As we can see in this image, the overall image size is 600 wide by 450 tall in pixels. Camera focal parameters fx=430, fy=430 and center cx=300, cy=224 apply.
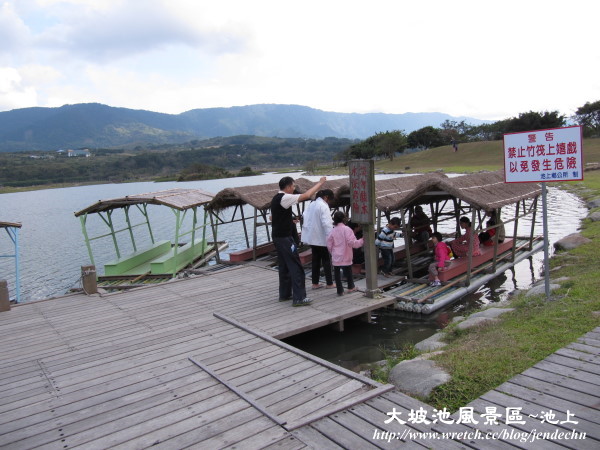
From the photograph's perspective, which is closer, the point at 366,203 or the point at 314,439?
the point at 314,439

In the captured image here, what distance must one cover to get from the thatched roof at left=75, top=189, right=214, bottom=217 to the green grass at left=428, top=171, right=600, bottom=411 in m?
10.1

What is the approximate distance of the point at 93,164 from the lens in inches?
4537

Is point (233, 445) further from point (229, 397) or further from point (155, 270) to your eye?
point (155, 270)

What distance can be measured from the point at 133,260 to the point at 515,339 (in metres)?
14.4

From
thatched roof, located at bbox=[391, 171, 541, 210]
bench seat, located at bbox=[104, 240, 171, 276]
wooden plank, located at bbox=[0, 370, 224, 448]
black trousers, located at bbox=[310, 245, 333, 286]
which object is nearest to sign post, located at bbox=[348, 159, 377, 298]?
black trousers, located at bbox=[310, 245, 333, 286]

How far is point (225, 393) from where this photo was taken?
489 centimetres

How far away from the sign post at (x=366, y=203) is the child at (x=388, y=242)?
7.45 ft

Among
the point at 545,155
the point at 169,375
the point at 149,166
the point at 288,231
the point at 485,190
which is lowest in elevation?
the point at 169,375

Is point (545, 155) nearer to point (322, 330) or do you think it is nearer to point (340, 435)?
point (322, 330)

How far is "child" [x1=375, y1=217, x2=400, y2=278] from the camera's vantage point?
1080 cm

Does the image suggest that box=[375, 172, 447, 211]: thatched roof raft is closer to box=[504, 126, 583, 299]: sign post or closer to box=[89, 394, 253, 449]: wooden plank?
box=[504, 126, 583, 299]: sign post

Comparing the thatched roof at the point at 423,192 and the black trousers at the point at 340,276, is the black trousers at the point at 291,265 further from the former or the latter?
the thatched roof at the point at 423,192

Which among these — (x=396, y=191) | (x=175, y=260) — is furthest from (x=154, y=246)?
(x=396, y=191)

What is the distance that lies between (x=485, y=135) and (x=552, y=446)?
97.2 metres
